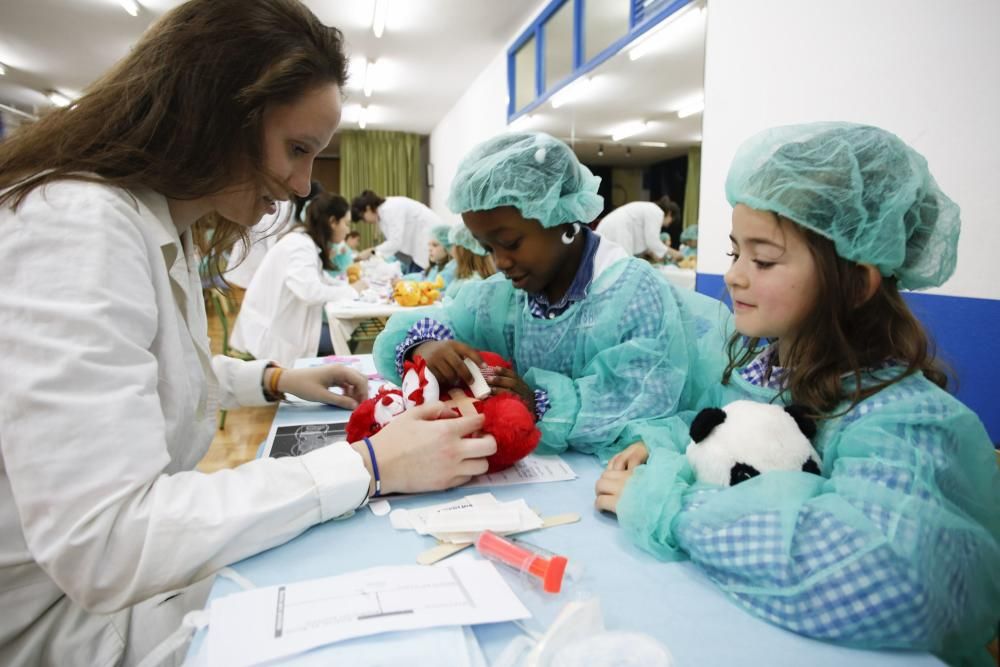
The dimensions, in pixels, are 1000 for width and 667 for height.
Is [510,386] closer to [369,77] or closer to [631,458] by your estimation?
[631,458]

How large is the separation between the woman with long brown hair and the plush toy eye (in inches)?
14.4

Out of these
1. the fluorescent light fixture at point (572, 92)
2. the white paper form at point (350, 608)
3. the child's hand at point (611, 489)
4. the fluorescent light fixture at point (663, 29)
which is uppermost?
the fluorescent light fixture at point (572, 92)

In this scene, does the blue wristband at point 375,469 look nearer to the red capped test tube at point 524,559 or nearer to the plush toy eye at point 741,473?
the red capped test tube at point 524,559

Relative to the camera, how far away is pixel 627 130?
3.13 m

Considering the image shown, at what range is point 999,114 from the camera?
131cm

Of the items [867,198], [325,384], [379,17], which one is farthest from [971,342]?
[379,17]

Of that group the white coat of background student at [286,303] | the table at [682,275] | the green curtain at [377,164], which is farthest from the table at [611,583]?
the green curtain at [377,164]

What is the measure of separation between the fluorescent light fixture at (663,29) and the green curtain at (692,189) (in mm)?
596

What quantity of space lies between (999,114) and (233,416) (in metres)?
3.92

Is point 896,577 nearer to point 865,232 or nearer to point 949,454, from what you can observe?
point 949,454

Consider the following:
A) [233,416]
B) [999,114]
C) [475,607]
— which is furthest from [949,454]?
[233,416]

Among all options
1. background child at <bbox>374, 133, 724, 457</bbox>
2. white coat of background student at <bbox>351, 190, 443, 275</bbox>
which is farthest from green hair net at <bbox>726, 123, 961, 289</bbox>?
white coat of background student at <bbox>351, 190, 443, 275</bbox>

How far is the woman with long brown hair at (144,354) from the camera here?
24.9 inches

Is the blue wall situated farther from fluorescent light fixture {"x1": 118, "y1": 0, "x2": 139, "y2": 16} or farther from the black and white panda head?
fluorescent light fixture {"x1": 118, "y1": 0, "x2": 139, "y2": 16}
